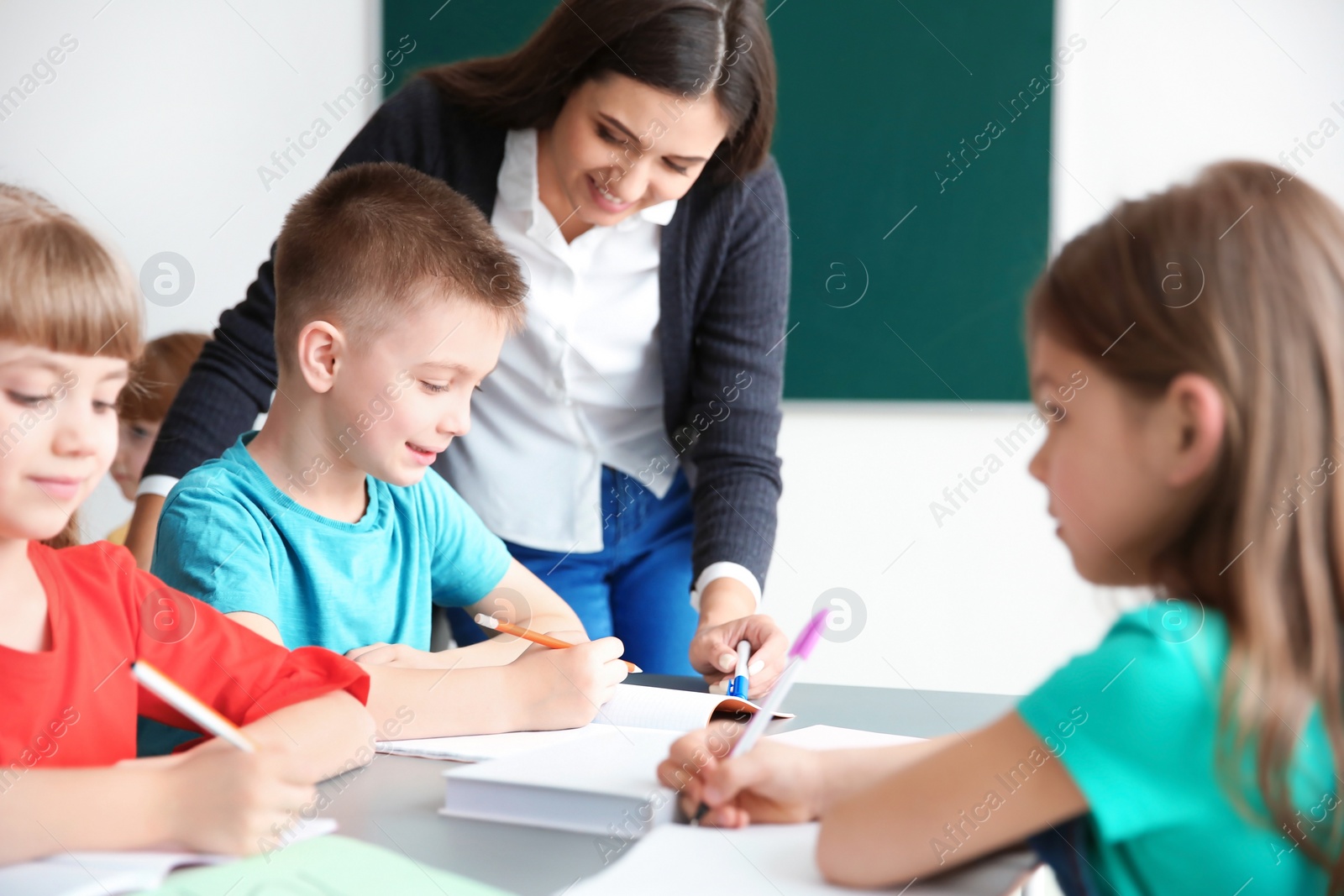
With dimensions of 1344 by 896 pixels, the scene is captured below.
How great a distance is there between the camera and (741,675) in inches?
43.5

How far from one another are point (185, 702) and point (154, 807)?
8cm

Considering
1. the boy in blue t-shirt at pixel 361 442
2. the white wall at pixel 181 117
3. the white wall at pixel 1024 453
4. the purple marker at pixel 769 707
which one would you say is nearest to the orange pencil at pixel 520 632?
the boy in blue t-shirt at pixel 361 442

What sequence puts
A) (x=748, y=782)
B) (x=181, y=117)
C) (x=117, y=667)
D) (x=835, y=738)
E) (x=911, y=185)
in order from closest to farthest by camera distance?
(x=748, y=782) → (x=117, y=667) → (x=835, y=738) → (x=911, y=185) → (x=181, y=117)

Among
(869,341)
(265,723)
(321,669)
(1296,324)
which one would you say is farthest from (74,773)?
(869,341)

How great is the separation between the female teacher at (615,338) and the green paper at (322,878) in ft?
2.55

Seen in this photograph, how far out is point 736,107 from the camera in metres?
1.39

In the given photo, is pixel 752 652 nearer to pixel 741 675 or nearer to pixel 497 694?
pixel 741 675

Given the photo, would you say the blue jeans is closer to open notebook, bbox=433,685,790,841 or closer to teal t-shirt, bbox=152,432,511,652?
teal t-shirt, bbox=152,432,511,652

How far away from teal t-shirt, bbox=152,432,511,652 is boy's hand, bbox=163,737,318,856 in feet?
1.32

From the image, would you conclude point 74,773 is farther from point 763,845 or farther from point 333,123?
point 333,123

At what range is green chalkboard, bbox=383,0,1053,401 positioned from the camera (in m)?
2.63

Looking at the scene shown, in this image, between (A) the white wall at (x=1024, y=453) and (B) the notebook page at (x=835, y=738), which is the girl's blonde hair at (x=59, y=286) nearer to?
(B) the notebook page at (x=835, y=738)

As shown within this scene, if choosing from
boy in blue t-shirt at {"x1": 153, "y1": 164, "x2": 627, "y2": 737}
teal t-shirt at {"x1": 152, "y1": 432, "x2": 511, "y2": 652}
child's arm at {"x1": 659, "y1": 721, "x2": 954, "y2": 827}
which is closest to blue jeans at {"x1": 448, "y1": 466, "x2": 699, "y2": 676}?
teal t-shirt at {"x1": 152, "y1": 432, "x2": 511, "y2": 652}

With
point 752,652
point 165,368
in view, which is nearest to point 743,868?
point 752,652
